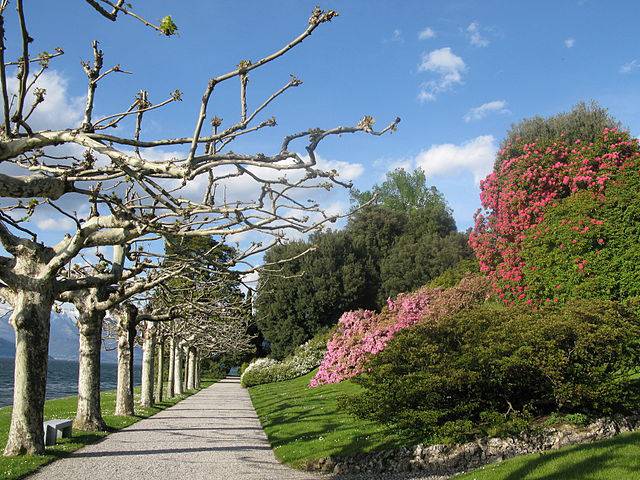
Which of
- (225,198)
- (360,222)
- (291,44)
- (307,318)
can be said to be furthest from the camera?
(360,222)

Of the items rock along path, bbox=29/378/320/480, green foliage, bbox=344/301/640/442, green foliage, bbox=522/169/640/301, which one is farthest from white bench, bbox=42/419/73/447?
green foliage, bbox=522/169/640/301

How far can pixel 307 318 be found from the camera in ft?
159

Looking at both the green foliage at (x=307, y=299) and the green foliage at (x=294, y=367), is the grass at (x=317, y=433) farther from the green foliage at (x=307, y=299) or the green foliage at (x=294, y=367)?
the green foliage at (x=307, y=299)

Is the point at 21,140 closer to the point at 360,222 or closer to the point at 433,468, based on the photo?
the point at 433,468

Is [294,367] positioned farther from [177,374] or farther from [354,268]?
[354,268]

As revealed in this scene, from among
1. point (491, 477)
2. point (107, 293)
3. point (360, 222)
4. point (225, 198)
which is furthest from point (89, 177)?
point (360, 222)

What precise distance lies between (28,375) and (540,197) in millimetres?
19670

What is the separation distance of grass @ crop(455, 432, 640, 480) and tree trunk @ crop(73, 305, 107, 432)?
403 inches

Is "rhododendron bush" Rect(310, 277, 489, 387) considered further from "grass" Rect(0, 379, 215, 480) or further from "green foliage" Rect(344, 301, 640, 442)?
"green foliage" Rect(344, 301, 640, 442)

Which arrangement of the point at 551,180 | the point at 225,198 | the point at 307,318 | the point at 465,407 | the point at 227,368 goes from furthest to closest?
1. the point at 227,368
2. the point at 307,318
3. the point at 551,180
4. the point at 465,407
5. the point at 225,198

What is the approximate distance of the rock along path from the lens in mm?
9938

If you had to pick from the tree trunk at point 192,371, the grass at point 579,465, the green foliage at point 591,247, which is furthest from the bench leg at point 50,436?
the tree trunk at point 192,371

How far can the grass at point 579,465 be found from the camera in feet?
25.0

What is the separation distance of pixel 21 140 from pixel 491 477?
23.8 feet
